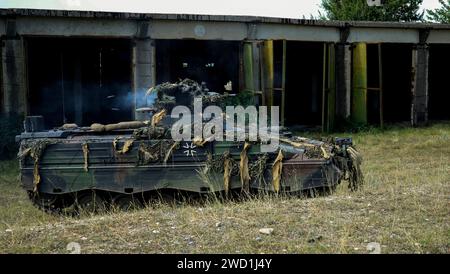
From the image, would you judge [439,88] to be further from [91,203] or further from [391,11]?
[91,203]

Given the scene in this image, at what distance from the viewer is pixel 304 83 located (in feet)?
73.2

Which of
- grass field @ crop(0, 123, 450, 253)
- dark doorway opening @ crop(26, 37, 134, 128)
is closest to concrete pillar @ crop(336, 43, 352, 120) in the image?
dark doorway opening @ crop(26, 37, 134, 128)

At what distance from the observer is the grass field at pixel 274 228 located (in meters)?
5.64

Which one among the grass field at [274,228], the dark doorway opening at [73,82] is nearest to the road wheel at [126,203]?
the grass field at [274,228]

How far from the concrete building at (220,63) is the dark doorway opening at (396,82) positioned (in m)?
0.04

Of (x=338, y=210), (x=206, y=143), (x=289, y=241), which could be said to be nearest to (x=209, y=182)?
(x=206, y=143)

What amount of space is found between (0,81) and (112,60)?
288 inches

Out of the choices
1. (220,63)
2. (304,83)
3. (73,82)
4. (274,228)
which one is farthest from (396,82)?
(274,228)

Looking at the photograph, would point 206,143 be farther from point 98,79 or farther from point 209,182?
point 98,79

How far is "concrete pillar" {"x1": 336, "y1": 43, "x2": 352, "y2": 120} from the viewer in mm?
18328

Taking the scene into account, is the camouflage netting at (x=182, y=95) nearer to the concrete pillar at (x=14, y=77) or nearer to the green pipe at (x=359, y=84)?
the concrete pillar at (x=14, y=77)

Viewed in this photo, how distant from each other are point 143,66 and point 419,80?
9055mm

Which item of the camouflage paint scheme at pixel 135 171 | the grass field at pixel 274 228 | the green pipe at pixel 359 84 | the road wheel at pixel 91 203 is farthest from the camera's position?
the green pipe at pixel 359 84
